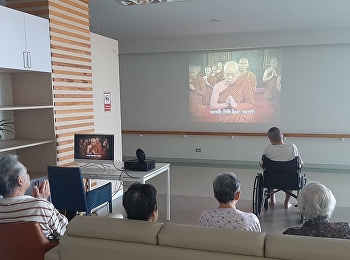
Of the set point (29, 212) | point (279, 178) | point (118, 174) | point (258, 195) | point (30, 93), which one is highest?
point (30, 93)

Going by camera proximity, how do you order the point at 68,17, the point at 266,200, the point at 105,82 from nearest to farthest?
the point at 68,17 < the point at 266,200 < the point at 105,82

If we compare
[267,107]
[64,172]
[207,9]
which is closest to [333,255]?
[64,172]

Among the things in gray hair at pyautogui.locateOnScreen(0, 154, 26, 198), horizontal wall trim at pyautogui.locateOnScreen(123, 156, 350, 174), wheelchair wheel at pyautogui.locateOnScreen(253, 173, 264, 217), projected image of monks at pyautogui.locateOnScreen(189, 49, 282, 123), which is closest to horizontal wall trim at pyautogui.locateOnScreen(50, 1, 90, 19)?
gray hair at pyautogui.locateOnScreen(0, 154, 26, 198)

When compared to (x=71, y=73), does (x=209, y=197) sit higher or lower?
lower

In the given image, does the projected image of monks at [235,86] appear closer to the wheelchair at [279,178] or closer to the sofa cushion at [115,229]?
the wheelchair at [279,178]

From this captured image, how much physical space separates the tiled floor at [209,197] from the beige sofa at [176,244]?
2290 millimetres

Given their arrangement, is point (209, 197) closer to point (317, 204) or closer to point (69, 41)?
point (69, 41)

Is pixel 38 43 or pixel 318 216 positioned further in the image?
pixel 38 43

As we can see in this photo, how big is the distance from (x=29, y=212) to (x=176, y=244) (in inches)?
40.7

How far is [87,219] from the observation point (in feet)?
6.68

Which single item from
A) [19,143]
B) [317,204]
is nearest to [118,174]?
[19,143]

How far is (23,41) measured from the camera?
344 cm

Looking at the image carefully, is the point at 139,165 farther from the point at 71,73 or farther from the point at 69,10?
the point at 69,10

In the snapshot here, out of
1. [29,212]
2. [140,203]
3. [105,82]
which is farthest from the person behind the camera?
[105,82]
